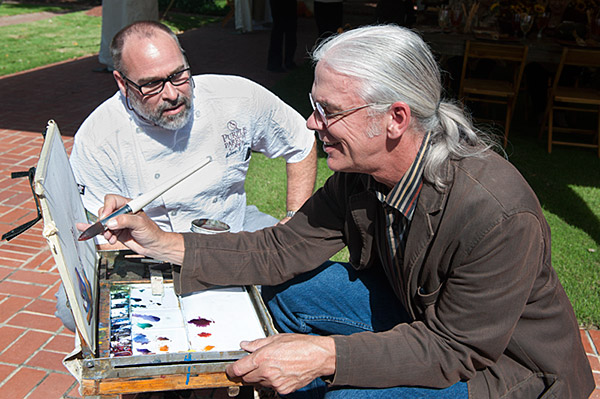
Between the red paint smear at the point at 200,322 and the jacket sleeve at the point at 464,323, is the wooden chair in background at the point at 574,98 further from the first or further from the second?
the red paint smear at the point at 200,322

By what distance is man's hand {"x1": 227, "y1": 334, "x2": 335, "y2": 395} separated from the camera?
1.49m

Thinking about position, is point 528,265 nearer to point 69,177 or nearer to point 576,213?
point 69,177

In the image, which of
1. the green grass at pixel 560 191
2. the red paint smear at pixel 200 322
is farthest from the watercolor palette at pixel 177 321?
the green grass at pixel 560 191

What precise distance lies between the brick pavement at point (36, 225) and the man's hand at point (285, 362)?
1.01 meters

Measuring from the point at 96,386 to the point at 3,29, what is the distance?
43.5ft

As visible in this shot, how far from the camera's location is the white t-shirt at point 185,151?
91.4 inches

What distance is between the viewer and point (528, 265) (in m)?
1.48

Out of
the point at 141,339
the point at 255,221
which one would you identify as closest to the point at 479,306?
the point at 141,339

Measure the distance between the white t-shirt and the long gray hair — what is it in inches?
35.4

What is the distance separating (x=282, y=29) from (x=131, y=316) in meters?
7.80

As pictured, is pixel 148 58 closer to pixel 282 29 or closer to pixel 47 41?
pixel 282 29

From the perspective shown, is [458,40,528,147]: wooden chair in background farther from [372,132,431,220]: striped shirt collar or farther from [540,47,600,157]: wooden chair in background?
[372,132,431,220]: striped shirt collar

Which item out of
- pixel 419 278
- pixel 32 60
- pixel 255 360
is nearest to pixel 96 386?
pixel 255 360

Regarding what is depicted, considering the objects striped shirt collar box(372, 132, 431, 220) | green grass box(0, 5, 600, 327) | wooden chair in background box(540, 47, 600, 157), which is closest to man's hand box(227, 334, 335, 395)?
striped shirt collar box(372, 132, 431, 220)
